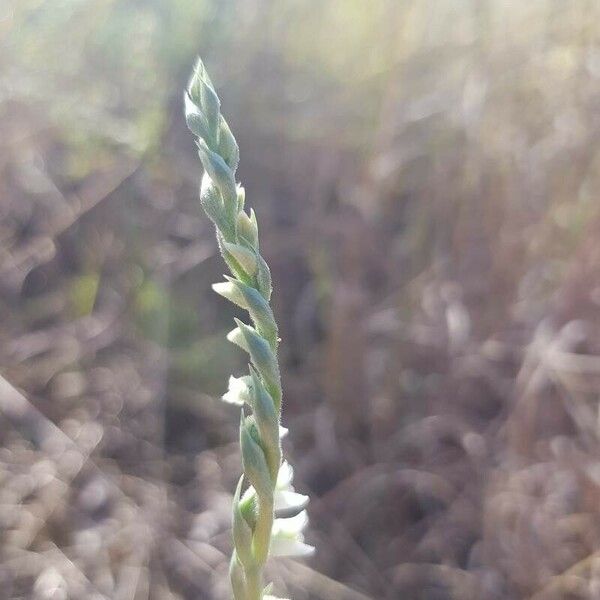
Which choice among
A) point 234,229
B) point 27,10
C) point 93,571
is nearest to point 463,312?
point 93,571

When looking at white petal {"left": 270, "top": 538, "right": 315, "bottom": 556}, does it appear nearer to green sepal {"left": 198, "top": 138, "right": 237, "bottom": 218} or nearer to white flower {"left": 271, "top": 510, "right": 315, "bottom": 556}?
white flower {"left": 271, "top": 510, "right": 315, "bottom": 556}

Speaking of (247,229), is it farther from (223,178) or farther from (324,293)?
(324,293)

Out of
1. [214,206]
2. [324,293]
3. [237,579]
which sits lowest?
[237,579]

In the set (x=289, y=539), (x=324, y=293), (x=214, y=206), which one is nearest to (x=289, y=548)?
→ (x=289, y=539)

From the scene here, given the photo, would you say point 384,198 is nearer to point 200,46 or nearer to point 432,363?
point 432,363

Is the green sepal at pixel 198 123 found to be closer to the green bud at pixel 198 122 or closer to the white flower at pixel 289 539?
the green bud at pixel 198 122

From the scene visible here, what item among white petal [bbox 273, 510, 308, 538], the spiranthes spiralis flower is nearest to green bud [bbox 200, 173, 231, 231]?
the spiranthes spiralis flower
